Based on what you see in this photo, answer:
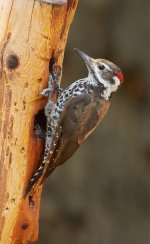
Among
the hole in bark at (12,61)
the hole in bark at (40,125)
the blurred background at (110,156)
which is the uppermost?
the hole in bark at (12,61)

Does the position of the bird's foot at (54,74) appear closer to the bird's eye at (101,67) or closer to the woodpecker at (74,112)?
the woodpecker at (74,112)

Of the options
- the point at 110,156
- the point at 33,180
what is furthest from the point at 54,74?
the point at 110,156

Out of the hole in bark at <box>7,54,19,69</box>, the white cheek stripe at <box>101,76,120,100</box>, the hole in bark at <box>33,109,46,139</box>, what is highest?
the hole in bark at <box>7,54,19,69</box>

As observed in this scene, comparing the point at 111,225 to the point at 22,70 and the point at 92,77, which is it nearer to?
the point at 92,77

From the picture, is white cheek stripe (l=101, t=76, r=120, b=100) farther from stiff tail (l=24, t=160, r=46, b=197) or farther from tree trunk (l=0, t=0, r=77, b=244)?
stiff tail (l=24, t=160, r=46, b=197)

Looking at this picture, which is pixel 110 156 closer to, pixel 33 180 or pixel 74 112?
pixel 74 112

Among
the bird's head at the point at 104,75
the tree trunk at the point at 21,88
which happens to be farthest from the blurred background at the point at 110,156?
the tree trunk at the point at 21,88

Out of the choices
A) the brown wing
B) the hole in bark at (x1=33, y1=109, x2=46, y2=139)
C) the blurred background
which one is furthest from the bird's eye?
the blurred background
